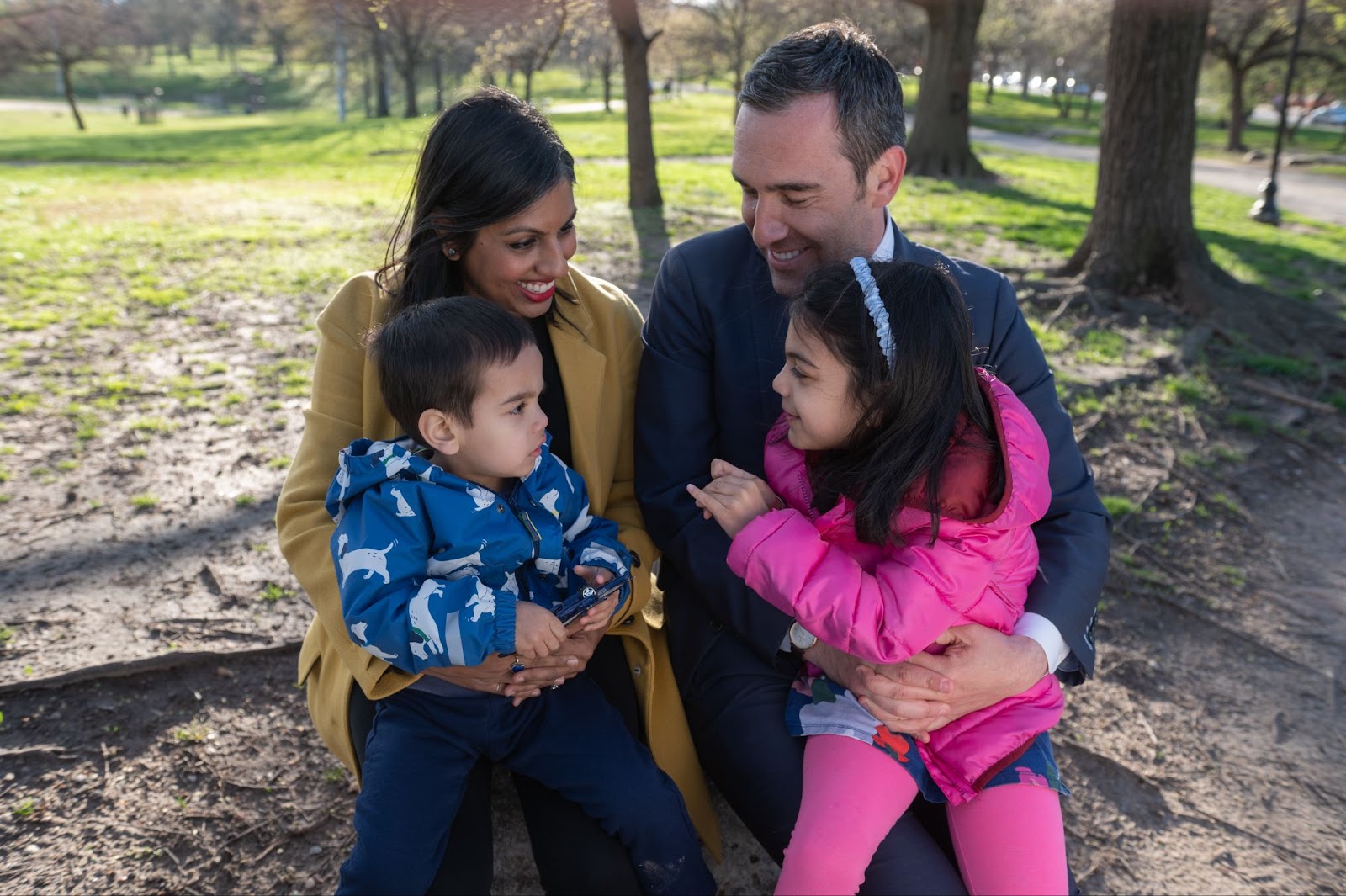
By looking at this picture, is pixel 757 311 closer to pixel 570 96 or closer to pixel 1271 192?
pixel 1271 192

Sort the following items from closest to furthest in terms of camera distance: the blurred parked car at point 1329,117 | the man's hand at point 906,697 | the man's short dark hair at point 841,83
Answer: the man's hand at point 906,697, the man's short dark hair at point 841,83, the blurred parked car at point 1329,117

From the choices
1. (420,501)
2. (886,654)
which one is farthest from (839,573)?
(420,501)

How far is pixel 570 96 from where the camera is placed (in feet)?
165

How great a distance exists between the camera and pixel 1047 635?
2.14m

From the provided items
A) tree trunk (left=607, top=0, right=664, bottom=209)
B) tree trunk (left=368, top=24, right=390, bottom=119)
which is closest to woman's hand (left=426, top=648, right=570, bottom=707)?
tree trunk (left=607, top=0, right=664, bottom=209)

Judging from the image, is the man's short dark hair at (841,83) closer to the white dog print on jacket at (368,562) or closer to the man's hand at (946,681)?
the man's hand at (946,681)

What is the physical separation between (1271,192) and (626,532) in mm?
14667

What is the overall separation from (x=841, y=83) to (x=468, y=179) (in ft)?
3.24

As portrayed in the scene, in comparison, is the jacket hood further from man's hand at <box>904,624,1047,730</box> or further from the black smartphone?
man's hand at <box>904,624,1047,730</box>

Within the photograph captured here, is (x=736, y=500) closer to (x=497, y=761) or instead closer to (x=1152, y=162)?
(x=497, y=761)

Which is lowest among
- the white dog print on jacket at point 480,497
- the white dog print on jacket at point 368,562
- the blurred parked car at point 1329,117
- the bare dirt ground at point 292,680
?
the bare dirt ground at point 292,680

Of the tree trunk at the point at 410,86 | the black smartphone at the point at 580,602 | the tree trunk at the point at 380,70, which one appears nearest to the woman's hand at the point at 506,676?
the black smartphone at the point at 580,602

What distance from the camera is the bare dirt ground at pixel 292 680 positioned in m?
2.46

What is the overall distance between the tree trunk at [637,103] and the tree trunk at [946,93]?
5633 millimetres
